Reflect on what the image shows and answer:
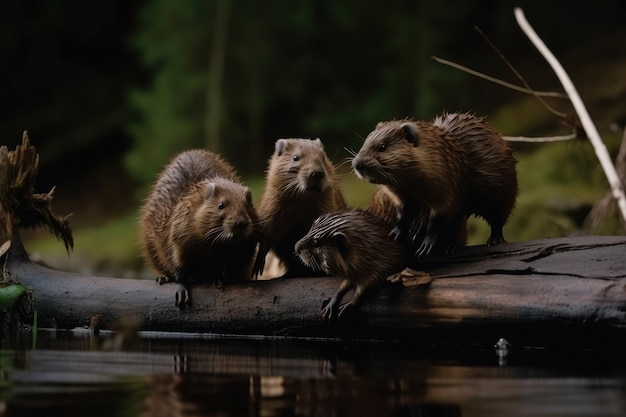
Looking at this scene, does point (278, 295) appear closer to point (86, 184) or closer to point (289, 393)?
point (289, 393)

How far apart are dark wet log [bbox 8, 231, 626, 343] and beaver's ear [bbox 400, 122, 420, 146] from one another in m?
0.58

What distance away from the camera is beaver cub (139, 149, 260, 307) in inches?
197

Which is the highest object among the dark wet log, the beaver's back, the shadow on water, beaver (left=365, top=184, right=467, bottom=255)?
the beaver's back

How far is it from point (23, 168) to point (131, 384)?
8.77 ft

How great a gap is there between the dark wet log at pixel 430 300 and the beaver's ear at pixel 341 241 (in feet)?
0.74

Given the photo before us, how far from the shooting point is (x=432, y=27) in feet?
40.6

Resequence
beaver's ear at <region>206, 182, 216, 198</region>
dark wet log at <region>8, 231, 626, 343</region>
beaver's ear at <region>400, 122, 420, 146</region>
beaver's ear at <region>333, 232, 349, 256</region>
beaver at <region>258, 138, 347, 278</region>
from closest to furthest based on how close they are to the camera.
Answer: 1. dark wet log at <region>8, 231, 626, 343</region>
2. beaver's ear at <region>333, 232, 349, 256</region>
3. beaver's ear at <region>400, 122, 420, 146</region>
4. beaver at <region>258, 138, 347, 278</region>
5. beaver's ear at <region>206, 182, 216, 198</region>

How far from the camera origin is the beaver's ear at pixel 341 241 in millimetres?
4562

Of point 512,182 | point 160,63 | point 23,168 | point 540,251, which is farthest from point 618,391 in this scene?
point 160,63

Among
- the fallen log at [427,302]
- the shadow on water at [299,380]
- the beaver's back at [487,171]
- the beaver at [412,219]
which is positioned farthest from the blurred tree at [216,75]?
the shadow on water at [299,380]

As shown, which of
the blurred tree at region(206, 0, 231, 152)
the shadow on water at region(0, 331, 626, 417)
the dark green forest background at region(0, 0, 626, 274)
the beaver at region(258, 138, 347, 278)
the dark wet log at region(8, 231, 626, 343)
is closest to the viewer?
the shadow on water at region(0, 331, 626, 417)

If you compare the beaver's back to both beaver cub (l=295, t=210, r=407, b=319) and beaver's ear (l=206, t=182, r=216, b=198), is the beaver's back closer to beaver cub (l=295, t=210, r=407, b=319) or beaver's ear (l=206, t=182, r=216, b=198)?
beaver cub (l=295, t=210, r=407, b=319)

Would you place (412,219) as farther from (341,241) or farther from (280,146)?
(280,146)

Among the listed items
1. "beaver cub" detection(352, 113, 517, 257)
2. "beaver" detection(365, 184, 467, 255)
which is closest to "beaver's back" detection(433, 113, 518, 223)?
"beaver cub" detection(352, 113, 517, 257)
